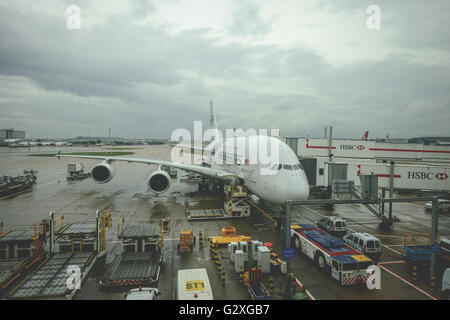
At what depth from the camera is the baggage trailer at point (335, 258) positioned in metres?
11.0

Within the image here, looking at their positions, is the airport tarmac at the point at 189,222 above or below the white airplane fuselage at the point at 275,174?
below

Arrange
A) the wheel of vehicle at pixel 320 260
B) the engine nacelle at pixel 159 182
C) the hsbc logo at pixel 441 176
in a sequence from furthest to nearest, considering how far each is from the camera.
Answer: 1. the engine nacelle at pixel 159 182
2. the hsbc logo at pixel 441 176
3. the wheel of vehicle at pixel 320 260

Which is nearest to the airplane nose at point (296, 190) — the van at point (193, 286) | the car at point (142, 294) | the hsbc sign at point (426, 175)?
the van at point (193, 286)

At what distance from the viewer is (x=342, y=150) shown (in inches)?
1458

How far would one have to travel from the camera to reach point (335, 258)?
11.4 m

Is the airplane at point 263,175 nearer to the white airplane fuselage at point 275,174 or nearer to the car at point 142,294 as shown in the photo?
the white airplane fuselage at point 275,174

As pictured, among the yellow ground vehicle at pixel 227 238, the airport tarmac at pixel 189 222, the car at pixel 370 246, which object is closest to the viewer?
the airport tarmac at pixel 189 222

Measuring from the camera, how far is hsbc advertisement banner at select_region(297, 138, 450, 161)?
36156mm

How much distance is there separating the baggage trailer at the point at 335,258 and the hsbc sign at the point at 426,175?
1301 cm

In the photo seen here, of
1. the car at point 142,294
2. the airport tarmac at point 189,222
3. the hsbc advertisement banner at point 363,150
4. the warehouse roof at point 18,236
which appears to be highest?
the hsbc advertisement banner at point 363,150

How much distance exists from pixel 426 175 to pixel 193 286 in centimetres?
2272

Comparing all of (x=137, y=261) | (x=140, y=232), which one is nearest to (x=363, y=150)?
(x=140, y=232)

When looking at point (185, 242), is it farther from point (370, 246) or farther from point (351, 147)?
point (351, 147)

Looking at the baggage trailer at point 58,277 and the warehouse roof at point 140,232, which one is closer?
the baggage trailer at point 58,277
